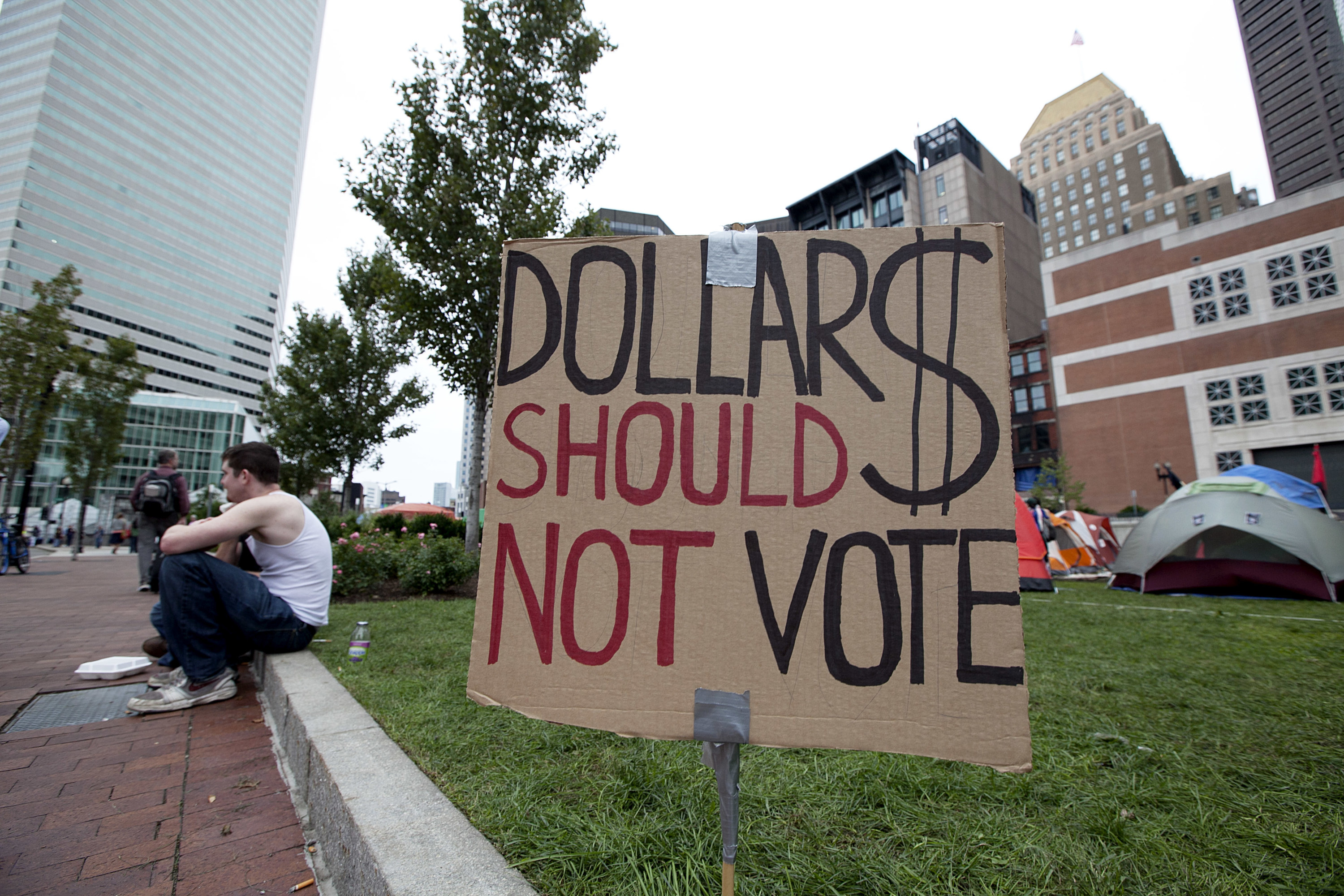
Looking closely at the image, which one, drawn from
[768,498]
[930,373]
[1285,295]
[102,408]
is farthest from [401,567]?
[1285,295]

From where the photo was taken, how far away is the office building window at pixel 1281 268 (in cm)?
2673

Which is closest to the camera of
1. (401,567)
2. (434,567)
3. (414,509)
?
(434,567)

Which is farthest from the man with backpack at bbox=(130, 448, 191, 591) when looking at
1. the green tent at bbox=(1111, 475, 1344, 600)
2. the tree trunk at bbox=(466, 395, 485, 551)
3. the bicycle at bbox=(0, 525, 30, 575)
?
the green tent at bbox=(1111, 475, 1344, 600)

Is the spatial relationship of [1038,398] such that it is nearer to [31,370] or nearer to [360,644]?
[360,644]

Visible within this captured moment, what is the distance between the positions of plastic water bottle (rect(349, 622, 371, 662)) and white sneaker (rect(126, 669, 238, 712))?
1.72ft

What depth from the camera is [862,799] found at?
1.68 meters

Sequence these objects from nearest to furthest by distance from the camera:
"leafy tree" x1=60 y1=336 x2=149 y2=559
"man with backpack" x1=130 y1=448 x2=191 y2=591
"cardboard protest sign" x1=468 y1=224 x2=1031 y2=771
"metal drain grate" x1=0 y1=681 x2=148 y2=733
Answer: "cardboard protest sign" x1=468 y1=224 x2=1031 y2=771
"metal drain grate" x1=0 y1=681 x2=148 y2=733
"man with backpack" x1=130 y1=448 x2=191 y2=591
"leafy tree" x1=60 y1=336 x2=149 y2=559

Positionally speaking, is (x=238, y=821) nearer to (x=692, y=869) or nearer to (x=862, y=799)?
(x=692, y=869)

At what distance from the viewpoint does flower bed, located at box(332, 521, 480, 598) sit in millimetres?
6797

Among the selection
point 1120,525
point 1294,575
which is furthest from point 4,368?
point 1120,525

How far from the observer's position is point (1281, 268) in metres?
27.0

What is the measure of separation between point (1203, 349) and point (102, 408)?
139 ft

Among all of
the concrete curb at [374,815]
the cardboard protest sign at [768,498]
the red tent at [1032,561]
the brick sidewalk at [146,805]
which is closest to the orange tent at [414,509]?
the red tent at [1032,561]

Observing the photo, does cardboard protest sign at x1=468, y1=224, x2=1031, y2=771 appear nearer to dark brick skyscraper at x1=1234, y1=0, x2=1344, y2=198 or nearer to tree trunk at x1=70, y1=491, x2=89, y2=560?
tree trunk at x1=70, y1=491, x2=89, y2=560
